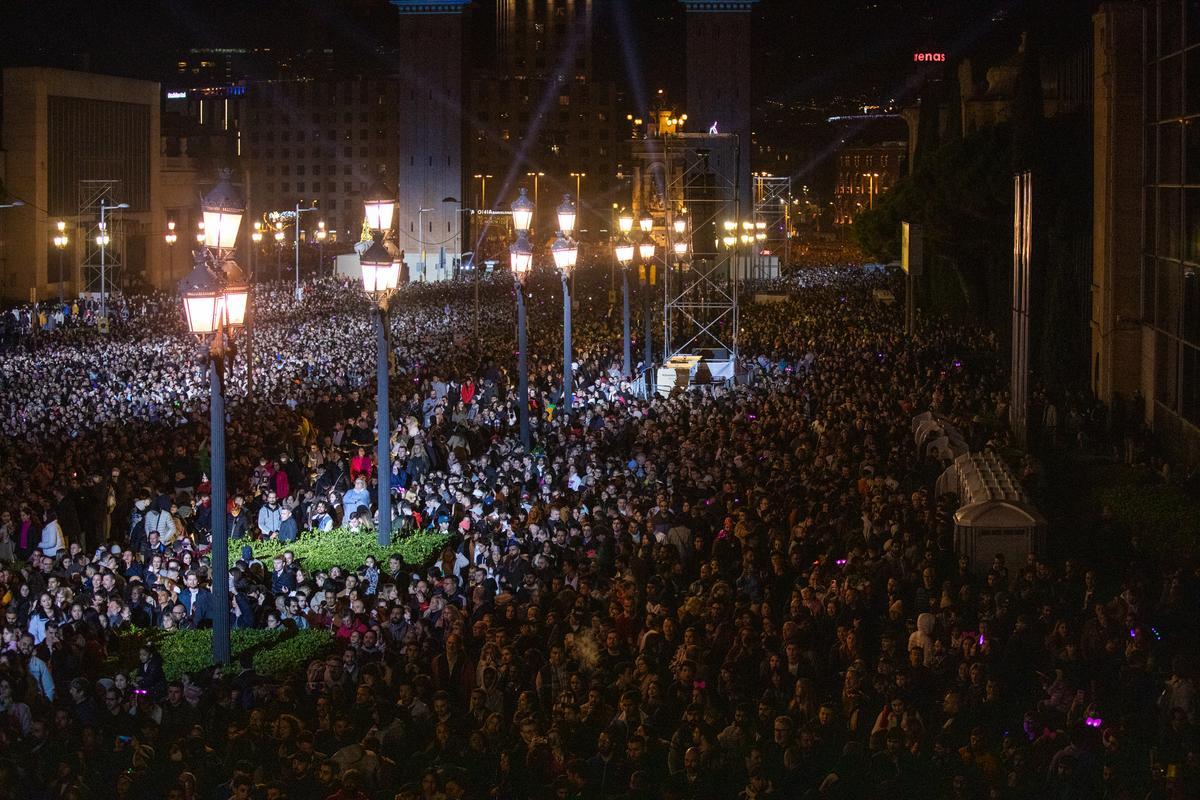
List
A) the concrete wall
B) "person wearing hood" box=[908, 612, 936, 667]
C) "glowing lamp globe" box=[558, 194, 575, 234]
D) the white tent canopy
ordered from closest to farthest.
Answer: "person wearing hood" box=[908, 612, 936, 667]
the white tent canopy
"glowing lamp globe" box=[558, 194, 575, 234]
the concrete wall

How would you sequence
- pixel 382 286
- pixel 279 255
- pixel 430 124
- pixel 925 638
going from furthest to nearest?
pixel 430 124, pixel 279 255, pixel 382 286, pixel 925 638

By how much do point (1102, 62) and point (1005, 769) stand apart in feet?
57.6

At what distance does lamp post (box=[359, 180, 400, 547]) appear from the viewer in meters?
15.7

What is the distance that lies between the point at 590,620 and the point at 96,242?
61432mm

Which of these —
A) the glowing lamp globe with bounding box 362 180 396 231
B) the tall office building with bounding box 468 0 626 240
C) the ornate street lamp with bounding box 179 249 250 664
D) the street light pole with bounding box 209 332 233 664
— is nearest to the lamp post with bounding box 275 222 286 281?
the tall office building with bounding box 468 0 626 240

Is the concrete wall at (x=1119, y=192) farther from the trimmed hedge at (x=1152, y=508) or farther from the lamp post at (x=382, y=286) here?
the lamp post at (x=382, y=286)

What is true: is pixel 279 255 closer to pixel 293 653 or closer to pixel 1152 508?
pixel 1152 508

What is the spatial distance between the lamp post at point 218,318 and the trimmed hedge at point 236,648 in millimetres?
314

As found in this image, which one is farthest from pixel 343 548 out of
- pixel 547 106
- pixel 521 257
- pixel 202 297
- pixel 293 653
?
pixel 547 106

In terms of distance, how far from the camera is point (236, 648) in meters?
12.5

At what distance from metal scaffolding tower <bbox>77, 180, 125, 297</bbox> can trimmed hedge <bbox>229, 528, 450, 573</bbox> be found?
2058 inches

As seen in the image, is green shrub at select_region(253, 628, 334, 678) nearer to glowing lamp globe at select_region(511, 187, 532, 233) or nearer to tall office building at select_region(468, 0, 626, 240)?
glowing lamp globe at select_region(511, 187, 532, 233)

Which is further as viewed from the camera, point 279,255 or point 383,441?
point 279,255

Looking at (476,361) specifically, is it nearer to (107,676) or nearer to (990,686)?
(107,676)
